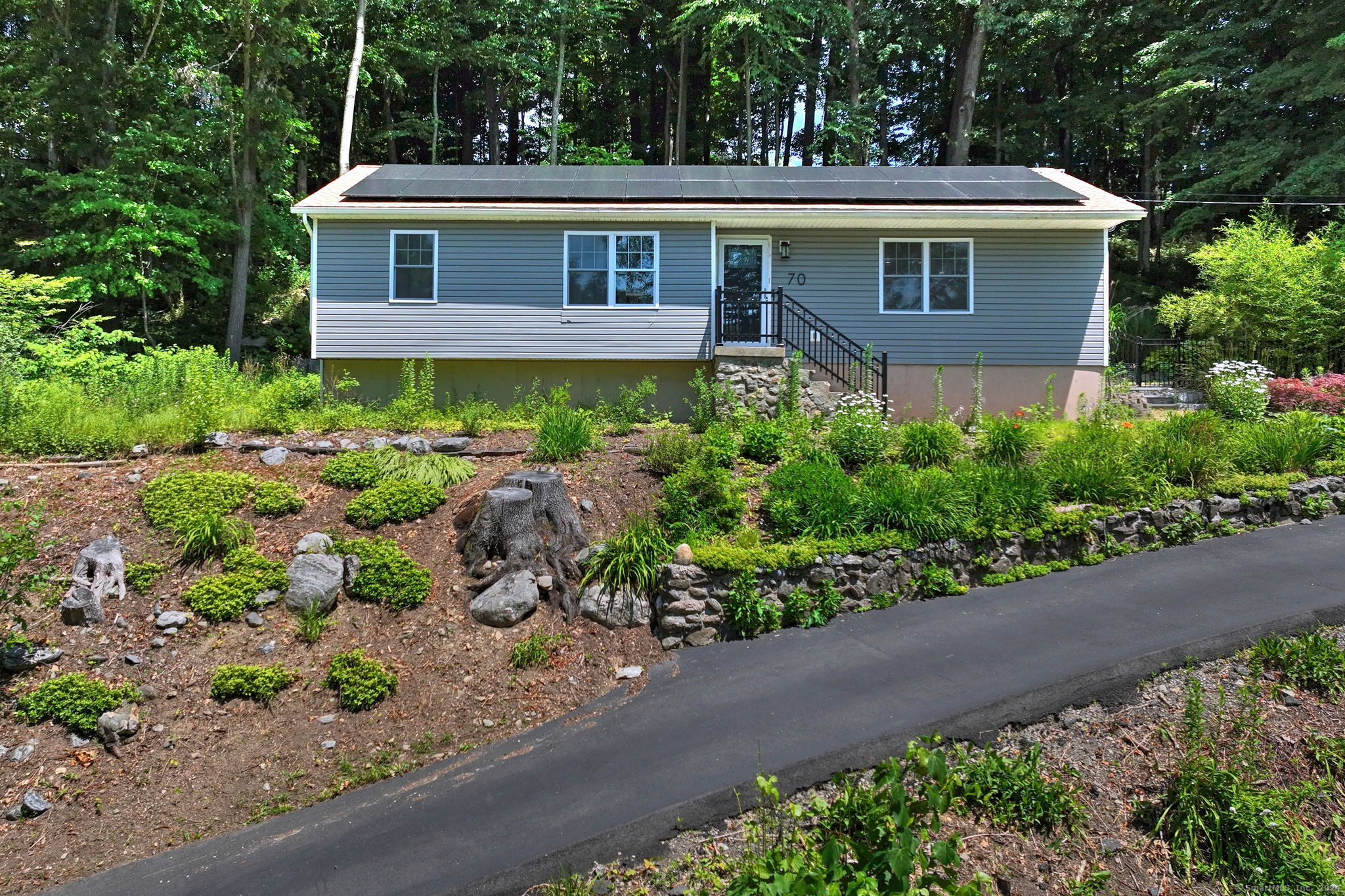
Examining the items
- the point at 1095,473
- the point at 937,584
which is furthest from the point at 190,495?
the point at 1095,473

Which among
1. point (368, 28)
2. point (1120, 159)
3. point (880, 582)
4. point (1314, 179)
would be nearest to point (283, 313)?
point (368, 28)

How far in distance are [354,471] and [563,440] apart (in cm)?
224

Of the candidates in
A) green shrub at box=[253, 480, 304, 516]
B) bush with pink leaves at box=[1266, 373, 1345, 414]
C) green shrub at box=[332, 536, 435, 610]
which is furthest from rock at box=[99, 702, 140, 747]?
bush with pink leaves at box=[1266, 373, 1345, 414]

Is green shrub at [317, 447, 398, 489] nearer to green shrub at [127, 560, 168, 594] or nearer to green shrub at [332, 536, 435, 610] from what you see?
green shrub at [332, 536, 435, 610]

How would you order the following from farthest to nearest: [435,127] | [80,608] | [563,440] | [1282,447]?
[435,127], [563,440], [1282,447], [80,608]

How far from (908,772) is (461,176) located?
12.7 metres

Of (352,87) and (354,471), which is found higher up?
(352,87)

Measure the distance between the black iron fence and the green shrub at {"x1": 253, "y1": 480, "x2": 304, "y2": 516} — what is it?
1286cm

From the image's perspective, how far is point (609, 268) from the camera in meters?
12.4

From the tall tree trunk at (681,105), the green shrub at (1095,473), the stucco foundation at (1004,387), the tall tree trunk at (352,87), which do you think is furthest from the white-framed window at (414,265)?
the tall tree trunk at (681,105)

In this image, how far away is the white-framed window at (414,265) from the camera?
12.3 meters

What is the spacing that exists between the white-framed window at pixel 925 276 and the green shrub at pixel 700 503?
6.70 metres

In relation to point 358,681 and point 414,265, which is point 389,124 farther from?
point 358,681

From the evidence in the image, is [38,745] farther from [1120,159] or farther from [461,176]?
[1120,159]
